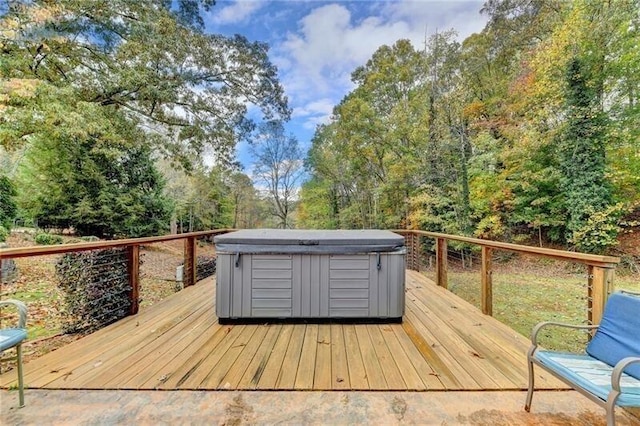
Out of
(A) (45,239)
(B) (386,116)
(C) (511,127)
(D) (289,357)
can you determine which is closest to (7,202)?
(A) (45,239)

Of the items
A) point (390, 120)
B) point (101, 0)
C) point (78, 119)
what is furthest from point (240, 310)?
point (390, 120)

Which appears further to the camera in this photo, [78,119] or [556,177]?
[556,177]

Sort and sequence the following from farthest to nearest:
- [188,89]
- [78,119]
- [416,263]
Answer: [188,89] < [416,263] < [78,119]

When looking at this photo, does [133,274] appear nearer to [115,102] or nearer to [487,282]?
[487,282]

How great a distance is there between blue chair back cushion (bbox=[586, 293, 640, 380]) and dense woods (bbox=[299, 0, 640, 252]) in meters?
8.54

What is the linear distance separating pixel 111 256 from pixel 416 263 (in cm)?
504

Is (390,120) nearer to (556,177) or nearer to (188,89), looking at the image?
Answer: (556,177)

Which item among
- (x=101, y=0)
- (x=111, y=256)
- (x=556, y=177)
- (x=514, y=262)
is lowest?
(x=514, y=262)

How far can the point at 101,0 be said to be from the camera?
5984 millimetres

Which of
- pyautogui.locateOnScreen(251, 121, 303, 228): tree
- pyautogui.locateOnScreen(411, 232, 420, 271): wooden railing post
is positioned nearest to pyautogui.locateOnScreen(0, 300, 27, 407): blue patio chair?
pyautogui.locateOnScreen(411, 232, 420, 271): wooden railing post

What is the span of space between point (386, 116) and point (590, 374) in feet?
39.0

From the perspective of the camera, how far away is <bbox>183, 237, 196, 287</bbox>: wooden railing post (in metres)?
4.51

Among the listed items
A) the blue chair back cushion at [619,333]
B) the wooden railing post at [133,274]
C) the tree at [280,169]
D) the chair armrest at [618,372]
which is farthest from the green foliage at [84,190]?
the chair armrest at [618,372]

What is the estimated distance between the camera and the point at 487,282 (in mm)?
3402
